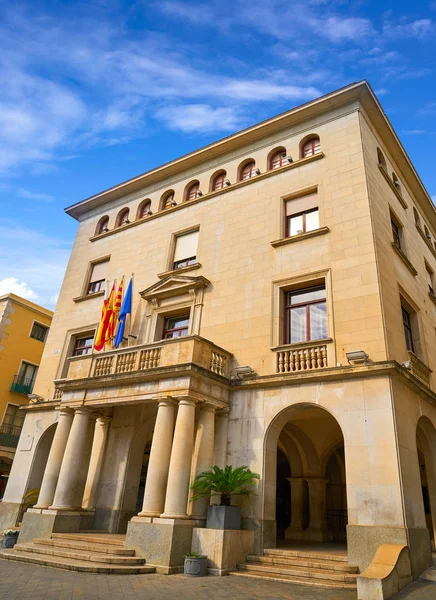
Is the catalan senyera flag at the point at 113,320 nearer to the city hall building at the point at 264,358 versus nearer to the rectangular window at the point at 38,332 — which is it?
the city hall building at the point at 264,358

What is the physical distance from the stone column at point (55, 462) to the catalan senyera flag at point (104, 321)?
3.52 metres

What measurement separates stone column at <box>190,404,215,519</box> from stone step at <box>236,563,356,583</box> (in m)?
1.87

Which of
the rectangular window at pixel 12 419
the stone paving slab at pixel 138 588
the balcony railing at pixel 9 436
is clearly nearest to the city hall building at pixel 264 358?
the stone paving slab at pixel 138 588

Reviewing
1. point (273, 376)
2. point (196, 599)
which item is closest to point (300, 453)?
point (273, 376)

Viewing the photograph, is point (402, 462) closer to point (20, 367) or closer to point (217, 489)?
point (217, 489)

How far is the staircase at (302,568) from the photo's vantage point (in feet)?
A: 30.1

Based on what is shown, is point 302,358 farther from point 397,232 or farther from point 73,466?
point 73,466

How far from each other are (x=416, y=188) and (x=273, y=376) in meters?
13.8

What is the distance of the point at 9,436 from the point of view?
27.8 meters

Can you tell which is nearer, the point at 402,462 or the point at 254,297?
the point at 402,462

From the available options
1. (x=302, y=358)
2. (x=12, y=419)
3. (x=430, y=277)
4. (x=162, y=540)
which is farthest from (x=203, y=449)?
(x=12, y=419)

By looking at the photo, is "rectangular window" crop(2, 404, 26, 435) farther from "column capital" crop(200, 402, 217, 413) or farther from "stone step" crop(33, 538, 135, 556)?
"column capital" crop(200, 402, 217, 413)

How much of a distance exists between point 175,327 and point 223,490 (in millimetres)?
7294

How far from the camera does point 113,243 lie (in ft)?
70.8
